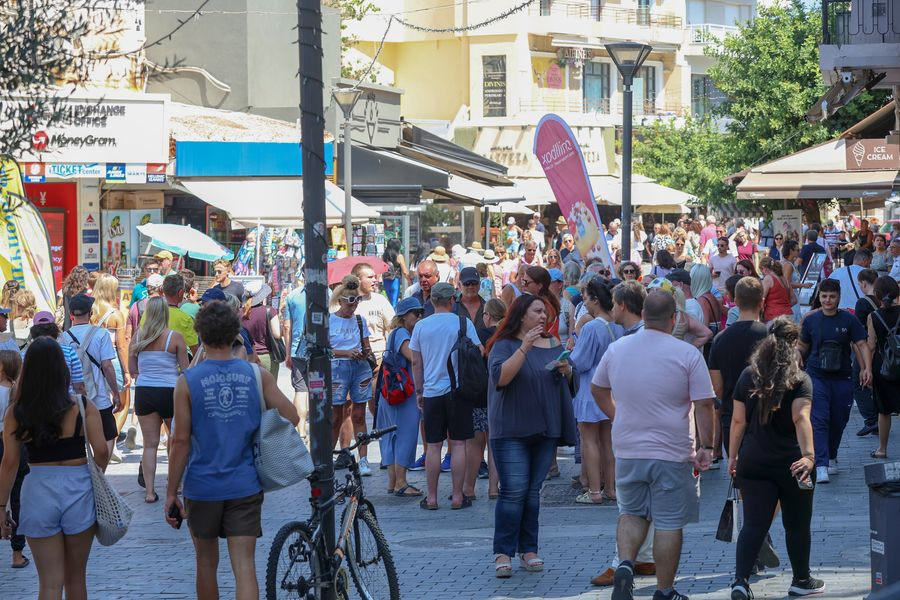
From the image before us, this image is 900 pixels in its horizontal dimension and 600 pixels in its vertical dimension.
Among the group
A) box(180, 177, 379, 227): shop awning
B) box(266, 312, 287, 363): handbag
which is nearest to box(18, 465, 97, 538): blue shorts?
box(266, 312, 287, 363): handbag

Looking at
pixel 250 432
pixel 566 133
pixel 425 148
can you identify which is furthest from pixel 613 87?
pixel 250 432

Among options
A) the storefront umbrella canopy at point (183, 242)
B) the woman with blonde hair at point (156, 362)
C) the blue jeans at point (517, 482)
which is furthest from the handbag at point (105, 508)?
the storefront umbrella canopy at point (183, 242)

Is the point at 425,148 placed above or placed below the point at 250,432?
above

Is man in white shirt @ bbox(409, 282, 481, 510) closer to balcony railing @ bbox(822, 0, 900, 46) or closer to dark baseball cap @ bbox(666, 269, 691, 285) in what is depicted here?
dark baseball cap @ bbox(666, 269, 691, 285)

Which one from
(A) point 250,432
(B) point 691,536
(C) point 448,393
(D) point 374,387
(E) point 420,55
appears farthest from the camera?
(E) point 420,55

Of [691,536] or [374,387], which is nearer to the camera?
[691,536]

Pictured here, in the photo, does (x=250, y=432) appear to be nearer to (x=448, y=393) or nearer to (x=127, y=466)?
(x=448, y=393)

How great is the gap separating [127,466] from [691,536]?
5.85 meters

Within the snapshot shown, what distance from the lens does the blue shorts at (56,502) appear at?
6086mm

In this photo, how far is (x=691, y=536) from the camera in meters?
8.75

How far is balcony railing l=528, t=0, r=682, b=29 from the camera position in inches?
1950

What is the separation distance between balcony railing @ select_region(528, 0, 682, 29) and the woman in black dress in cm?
3815

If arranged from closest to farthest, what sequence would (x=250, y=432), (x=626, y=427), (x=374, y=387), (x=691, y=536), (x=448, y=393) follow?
(x=250, y=432)
(x=626, y=427)
(x=691, y=536)
(x=448, y=393)
(x=374, y=387)

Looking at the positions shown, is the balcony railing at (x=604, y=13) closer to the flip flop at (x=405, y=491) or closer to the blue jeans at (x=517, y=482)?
the flip flop at (x=405, y=491)
